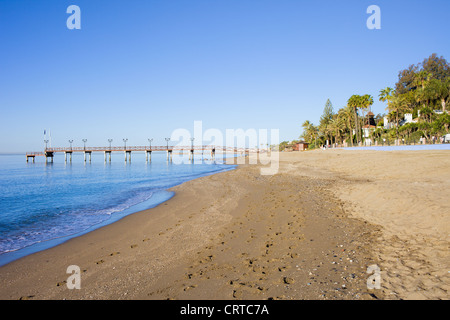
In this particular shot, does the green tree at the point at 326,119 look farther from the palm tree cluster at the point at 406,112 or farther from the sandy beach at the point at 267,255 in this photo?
the sandy beach at the point at 267,255

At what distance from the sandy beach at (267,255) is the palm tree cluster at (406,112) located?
38.3 metres

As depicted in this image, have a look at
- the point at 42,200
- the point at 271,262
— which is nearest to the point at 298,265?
the point at 271,262

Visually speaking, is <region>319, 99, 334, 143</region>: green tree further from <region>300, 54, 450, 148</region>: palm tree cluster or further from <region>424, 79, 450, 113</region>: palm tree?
<region>424, 79, 450, 113</region>: palm tree

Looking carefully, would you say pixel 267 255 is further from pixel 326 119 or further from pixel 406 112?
pixel 326 119

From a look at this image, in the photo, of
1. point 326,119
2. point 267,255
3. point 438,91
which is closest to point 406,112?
point 438,91

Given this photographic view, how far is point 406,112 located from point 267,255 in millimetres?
71525

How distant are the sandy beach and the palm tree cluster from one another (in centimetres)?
3831

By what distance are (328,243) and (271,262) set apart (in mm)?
1892

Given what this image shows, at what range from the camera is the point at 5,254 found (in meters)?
7.62

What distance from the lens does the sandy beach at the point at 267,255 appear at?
4504mm

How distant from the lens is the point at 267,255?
6.06 meters

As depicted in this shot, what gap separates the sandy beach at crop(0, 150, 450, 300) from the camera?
14.8 feet

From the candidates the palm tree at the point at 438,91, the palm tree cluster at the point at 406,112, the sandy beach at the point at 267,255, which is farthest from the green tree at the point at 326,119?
the sandy beach at the point at 267,255

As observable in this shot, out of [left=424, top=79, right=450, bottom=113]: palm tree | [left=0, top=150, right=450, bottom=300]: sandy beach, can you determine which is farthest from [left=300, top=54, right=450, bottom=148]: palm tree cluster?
[left=0, top=150, right=450, bottom=300]: sandy beach
